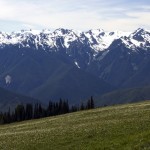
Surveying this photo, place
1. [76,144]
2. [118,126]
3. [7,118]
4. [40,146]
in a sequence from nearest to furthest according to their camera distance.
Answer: [76,144]
[40,146]
[118,126]
[7,118]

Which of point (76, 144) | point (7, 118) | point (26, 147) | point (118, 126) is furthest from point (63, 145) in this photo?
point (7, 118)

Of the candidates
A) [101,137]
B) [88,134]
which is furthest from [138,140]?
[88,134]

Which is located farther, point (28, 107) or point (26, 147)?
point (28, 107)

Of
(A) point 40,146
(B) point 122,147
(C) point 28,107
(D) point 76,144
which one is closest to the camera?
(B) point 122,147

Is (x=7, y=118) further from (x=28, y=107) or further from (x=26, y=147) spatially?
(x=26, y=147)

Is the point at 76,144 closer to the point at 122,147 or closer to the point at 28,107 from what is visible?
the point at 122,147

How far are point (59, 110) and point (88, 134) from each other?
148m

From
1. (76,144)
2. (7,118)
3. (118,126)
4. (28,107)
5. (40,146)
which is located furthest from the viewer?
(28,107)

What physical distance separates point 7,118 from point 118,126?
140204 millimetres

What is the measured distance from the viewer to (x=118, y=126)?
46312 mm

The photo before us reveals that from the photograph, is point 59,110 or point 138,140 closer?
point 138,140

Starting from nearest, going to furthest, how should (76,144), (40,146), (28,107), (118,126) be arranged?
(76,144) < (40,146) < (118,126) < (28,107)

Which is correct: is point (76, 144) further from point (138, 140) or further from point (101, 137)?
point (138, 140)

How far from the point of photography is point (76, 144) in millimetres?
40281
